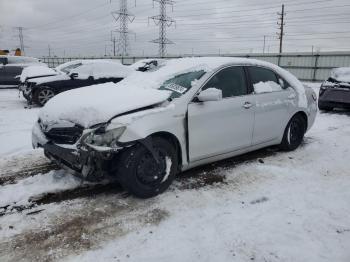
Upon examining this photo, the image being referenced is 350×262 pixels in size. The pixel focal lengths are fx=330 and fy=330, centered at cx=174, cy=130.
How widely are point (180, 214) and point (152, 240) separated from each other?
57 centimetres

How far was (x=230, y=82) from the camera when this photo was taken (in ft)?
15.4

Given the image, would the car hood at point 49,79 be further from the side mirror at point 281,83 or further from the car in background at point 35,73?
the side mirror at point 281,83

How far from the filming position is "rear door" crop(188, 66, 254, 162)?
4152 millimetres

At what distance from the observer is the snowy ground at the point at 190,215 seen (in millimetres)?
2844

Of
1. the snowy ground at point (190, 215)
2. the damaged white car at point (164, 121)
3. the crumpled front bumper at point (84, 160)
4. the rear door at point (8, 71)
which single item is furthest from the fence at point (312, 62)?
the crumpled front bumper at point (84, 160)

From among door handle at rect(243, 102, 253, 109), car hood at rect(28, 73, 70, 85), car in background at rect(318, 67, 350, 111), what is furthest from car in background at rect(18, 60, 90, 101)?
car in background at rect(318, 67, 350, 111)

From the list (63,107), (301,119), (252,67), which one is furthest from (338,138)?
(63,107)

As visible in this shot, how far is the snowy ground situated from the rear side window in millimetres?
1170

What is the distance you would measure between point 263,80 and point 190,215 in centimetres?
274

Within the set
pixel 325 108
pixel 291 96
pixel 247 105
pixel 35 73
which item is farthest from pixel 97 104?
pixel 325 108

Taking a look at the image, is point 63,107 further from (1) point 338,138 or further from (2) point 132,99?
(1) point 338,138

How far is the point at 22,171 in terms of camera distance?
464 cm

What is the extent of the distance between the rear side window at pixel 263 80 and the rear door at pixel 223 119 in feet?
0.75

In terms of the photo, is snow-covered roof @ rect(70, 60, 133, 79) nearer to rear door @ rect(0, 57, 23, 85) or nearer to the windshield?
rear door @ rect(0, 57, 23, 85)
